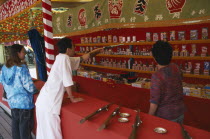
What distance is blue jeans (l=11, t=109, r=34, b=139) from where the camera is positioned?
2.67 m

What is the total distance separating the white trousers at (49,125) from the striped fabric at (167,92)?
1137 mm

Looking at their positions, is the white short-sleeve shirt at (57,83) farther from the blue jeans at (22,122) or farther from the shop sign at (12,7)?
the shop sign at (12,7)

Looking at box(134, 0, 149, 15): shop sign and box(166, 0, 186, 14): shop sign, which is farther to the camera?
box(134, 0, 149, 15): shop sign

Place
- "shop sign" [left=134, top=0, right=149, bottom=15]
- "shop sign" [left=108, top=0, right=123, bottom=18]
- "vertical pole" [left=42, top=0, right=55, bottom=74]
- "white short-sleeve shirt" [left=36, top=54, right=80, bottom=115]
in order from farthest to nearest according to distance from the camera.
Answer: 1. "shop sign" [left=108, top=0, right=123, bottom=18]
2. "vertical pole" [left=42, top=0, right=55, bottom=74]
3. "shop sign" [left=134, top=0, right=149, bottom=15]
4. "white short-sleeve shirt" [left=36, top=54, right=80, bottom=115]

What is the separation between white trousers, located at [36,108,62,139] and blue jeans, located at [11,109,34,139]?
64 centimetres

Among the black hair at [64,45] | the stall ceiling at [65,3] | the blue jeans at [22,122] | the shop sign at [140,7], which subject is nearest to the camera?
the black hair at [64,45]

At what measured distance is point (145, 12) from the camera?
3.40 m

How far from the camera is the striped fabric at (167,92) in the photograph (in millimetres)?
1702

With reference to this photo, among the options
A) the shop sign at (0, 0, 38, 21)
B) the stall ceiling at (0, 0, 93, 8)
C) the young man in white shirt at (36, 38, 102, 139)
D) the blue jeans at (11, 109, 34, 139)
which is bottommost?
the blue jeans at (11, 109, 34, 139)

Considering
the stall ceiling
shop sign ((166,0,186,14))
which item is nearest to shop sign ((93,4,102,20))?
shop sign ((166,0,186,14))

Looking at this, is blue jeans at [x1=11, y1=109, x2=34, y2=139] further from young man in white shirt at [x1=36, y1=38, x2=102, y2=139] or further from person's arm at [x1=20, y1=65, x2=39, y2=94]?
young man in white shirt at [x1=36, y1=38, x2=102, y2=139]

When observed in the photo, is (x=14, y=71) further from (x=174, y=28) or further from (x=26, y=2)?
(x=174, y=28)

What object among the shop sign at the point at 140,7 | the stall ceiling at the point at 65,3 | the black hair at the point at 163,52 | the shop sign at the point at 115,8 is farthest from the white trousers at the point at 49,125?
the stall ceiling at the point at 65,3

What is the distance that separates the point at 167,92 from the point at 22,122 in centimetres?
216
